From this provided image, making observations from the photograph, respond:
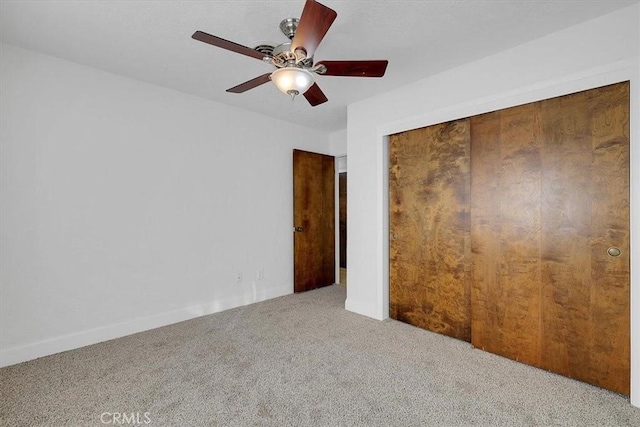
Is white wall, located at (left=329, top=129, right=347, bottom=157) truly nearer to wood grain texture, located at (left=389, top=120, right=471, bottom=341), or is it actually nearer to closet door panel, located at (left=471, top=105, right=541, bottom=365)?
wood grain texture, located at (left=389, top=120, right=471, bottom=341)

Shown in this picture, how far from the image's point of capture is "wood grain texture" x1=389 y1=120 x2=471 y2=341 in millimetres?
2742

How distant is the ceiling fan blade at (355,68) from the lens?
1.83m

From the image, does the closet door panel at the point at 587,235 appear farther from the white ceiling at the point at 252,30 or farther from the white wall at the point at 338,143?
the white wall at the point at 338,143

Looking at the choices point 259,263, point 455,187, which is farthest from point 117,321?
point 455,187

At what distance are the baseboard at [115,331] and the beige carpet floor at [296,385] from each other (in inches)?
3.3

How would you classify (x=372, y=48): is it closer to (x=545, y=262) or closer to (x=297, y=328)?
(x=545, y=262)

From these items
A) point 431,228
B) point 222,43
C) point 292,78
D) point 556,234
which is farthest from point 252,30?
point 556,234

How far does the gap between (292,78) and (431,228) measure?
1.97 metres

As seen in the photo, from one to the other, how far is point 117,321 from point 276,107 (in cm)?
282

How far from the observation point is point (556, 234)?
7.17 ft

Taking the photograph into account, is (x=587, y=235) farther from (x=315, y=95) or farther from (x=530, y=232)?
(x=315, y=95)

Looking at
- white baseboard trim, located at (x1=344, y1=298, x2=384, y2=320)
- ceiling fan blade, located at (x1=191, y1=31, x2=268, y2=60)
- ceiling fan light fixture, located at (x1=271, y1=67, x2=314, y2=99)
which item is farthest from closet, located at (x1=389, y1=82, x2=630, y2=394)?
ceiling fan blade, located at (x1=191, y1=31, x2=268, y2=60)

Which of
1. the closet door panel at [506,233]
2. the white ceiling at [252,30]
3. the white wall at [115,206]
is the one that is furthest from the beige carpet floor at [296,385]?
the white ceiling at [252,30]

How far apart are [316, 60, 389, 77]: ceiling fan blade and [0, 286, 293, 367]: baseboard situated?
2829 millimetres
